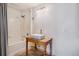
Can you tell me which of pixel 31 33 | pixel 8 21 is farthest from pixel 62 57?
pixel 8 21

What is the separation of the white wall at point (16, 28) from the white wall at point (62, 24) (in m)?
0.11

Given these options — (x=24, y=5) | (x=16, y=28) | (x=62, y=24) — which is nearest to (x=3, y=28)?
(x=16, y=28)

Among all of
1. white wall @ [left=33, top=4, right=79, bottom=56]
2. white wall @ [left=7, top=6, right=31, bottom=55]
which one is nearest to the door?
white wall @ [left=7, top=6, right=31, bottom=55]

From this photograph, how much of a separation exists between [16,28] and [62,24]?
22.1 inches

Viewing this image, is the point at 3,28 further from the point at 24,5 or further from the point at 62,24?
the point at 62,24

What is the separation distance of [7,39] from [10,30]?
0.12m

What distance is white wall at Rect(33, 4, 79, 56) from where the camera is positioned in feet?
4.30

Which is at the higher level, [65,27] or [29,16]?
[29,16]

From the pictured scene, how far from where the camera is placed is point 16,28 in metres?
1.30

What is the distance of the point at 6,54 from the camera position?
4.38 feet

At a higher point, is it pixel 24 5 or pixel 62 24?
pixel 24 5

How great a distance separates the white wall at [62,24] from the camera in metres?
1.31

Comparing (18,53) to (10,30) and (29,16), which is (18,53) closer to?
(10,30)

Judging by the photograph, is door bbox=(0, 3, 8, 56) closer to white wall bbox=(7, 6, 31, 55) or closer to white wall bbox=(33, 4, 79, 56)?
white wall bbox=(7, 6, 31, 55)
